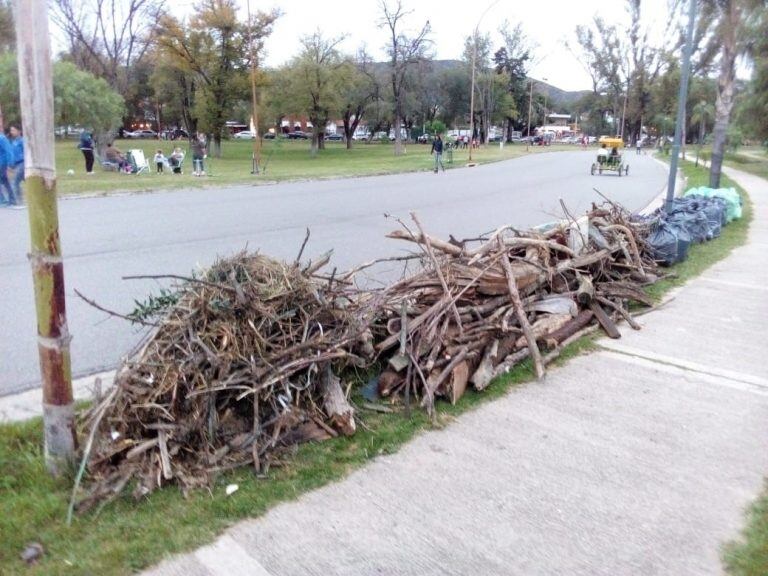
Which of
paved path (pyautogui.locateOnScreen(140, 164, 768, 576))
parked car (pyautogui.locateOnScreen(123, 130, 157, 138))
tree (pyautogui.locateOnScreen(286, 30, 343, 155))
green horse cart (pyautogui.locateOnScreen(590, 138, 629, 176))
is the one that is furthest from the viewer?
parked car (pyautogui.locateOnScreen(123, 130, 157, 138))

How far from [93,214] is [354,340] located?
11040 mm

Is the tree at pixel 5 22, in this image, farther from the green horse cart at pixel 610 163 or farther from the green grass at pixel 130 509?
the green grass at pixel 130 509

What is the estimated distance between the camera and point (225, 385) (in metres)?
3.83

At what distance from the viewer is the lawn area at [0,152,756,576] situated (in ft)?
9.87

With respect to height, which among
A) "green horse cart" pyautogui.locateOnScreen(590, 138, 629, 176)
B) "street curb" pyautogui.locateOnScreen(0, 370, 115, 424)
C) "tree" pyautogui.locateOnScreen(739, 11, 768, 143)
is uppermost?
"tree" pyautogui.locateOnScreen(739, 11, 768, 143)

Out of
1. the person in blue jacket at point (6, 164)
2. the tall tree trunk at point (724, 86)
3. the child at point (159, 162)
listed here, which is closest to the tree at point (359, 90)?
the child at point (159, 162)

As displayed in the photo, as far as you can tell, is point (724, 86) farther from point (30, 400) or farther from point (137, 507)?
point (137, 507)

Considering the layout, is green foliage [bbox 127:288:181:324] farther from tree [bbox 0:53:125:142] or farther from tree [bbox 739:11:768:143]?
tree [bbox 739:11:768:143]

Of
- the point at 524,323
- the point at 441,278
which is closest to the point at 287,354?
the point at 441,278

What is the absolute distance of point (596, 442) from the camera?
170 inches

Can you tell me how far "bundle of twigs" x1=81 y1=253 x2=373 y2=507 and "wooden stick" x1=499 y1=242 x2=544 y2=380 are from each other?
1572mm

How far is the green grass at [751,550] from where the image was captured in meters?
3.08

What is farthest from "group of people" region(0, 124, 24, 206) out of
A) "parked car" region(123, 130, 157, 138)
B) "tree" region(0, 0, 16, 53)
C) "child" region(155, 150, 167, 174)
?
"parked car" region(123, 130, 157, 138)

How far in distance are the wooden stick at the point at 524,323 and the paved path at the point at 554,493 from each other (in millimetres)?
163
